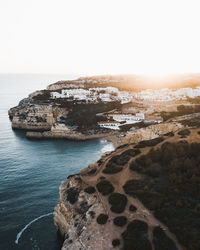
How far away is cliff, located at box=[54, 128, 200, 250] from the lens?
61.6ft

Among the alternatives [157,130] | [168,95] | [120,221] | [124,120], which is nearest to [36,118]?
[124,120]

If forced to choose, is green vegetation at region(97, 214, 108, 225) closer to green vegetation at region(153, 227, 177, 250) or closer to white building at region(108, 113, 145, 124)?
green vegetation at region(153, 227, 177, 250)

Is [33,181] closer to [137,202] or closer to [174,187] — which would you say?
[137,202]

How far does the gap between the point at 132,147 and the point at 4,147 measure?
4330 centimetres

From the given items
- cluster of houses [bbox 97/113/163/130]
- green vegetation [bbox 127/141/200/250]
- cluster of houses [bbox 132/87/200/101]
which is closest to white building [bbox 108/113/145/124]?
cluster of houses [bbox 97/113/163/130]

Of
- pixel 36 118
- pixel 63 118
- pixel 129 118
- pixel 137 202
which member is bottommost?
pixel 129 118

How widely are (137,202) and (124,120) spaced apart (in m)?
64.3

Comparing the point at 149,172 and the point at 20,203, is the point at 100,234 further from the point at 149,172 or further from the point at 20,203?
the point at 20,203

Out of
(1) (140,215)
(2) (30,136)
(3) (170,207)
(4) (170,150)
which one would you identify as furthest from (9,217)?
(2) (30,136)

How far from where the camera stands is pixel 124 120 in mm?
85938

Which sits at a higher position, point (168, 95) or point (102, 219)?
point (168, 95)

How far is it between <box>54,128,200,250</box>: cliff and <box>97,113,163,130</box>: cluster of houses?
47730 mm

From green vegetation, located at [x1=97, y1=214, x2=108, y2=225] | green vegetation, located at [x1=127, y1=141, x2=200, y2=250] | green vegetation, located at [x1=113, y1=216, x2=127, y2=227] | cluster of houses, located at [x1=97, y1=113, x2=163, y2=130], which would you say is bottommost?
cluster of houses, located at [x1=97, y1=113, x2=163, y2=130]

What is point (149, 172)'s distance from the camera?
27.9 metres
